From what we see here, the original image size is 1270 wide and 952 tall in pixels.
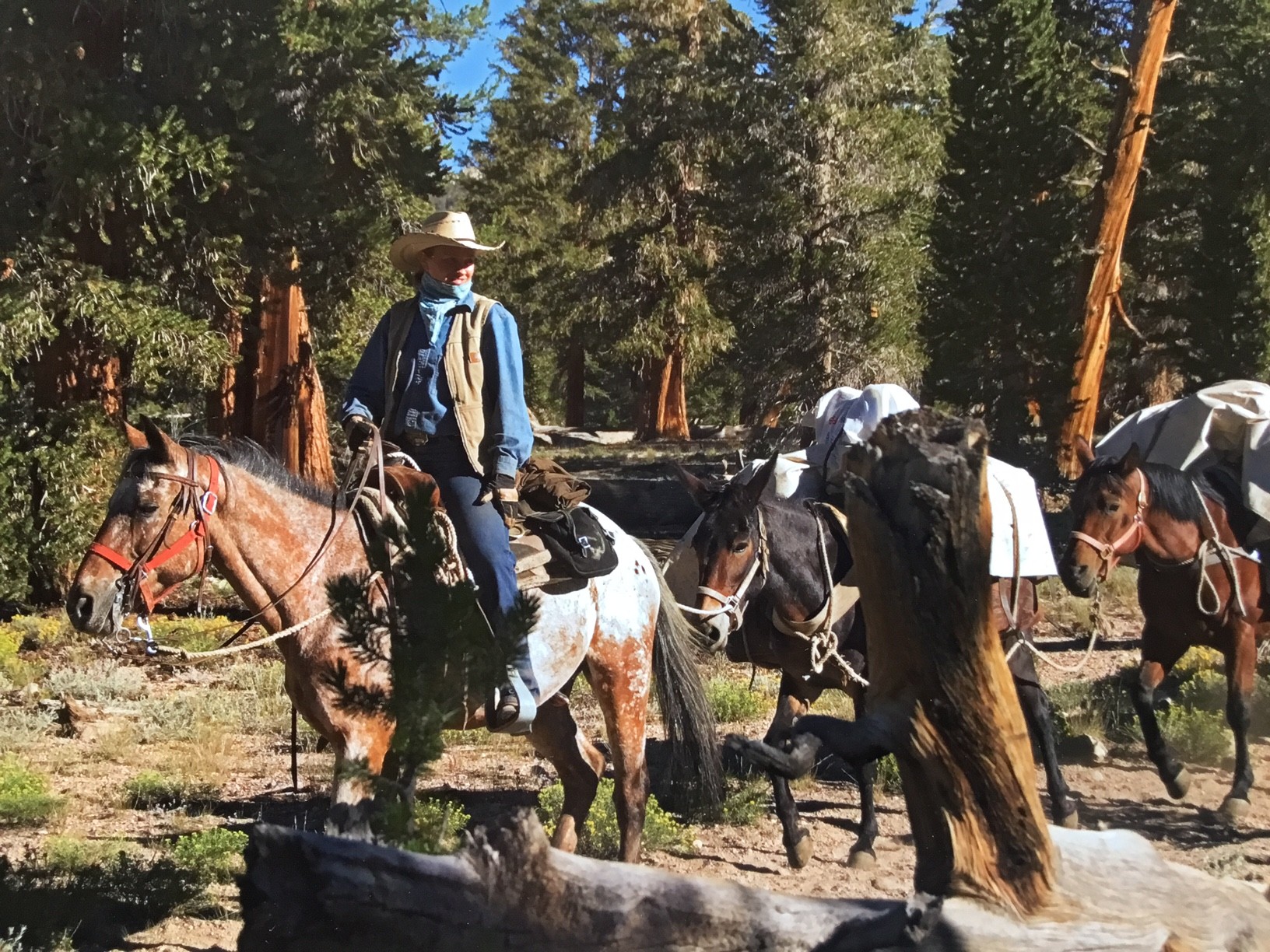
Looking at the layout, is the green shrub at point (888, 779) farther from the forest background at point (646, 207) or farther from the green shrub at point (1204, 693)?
the forest background at point (646, 207)

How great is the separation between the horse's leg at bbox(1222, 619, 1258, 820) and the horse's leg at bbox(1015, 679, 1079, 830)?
1.12m

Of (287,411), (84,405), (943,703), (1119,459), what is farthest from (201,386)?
(943,703)

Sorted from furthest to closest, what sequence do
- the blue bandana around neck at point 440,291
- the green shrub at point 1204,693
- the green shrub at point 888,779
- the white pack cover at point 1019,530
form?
the green shrub at point 1204,693
the green shrub at point 888,779
the white pack cover at point 1019,530
the blue bandana around neck at point 440,291

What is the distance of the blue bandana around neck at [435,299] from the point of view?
595cm

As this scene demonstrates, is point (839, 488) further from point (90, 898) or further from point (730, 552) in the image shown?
point (90, 898)

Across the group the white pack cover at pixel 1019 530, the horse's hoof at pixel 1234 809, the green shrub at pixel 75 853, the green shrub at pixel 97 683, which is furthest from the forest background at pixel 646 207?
the horse's hoof at pixel 1234 809

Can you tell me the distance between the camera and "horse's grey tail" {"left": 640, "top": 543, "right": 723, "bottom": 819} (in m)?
7.07

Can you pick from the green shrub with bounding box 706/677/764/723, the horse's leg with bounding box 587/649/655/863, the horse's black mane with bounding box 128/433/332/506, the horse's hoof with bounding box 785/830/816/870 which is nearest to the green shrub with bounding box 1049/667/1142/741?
the green shrub with bounding box 706/677/764/723

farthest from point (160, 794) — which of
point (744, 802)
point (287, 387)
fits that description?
point (287, 387)

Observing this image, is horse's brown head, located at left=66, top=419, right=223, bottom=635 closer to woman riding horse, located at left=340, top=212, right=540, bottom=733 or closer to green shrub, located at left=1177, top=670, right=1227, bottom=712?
woman riding horse, located at left=340, top=212, right=540, bottom=733

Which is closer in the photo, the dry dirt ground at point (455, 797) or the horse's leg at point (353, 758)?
the horse's leg at point (353, 758)

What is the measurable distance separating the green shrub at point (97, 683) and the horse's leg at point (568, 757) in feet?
18.7

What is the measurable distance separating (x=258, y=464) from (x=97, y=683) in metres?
6.21

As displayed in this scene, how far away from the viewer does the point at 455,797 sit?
817 centimetres
